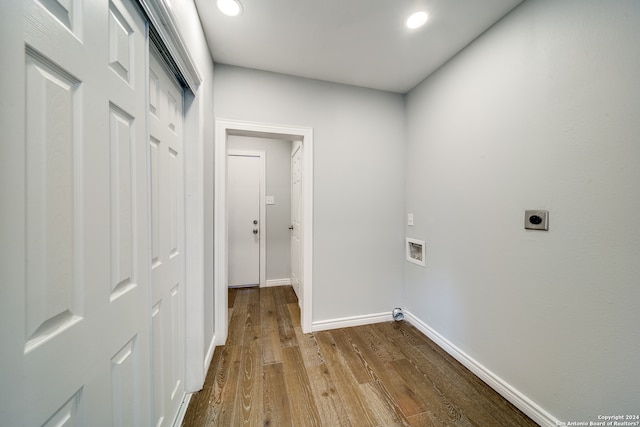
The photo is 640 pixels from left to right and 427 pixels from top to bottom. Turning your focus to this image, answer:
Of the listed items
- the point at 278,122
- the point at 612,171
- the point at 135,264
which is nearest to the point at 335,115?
the point at 278,122

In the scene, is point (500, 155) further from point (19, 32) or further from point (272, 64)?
point (19, 32)

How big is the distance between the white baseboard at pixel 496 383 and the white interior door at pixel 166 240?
1.98 m

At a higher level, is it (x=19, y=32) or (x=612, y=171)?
(x=19, y=32)

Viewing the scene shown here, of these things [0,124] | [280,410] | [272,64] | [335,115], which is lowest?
[280,410]

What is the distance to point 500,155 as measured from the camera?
59.2 inches

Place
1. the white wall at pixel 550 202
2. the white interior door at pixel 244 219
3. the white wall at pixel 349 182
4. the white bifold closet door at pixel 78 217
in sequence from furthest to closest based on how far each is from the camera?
the white interior door at pixel 244 219 → the white wall at pixel 349 182 → the white wall at pixel 550 202 → the white bifold closet door at pixel 78 217

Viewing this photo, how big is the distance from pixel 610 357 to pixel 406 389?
3.40ft

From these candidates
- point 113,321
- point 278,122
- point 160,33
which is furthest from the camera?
point 278,122

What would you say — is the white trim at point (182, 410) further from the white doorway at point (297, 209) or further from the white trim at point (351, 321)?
the white doorway at point (297, 209)

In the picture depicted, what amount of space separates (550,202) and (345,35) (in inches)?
66.5

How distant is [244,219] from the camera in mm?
3369

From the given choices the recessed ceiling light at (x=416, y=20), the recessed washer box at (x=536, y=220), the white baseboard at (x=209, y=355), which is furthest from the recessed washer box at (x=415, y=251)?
the white baseboard at (x=209, y=355)

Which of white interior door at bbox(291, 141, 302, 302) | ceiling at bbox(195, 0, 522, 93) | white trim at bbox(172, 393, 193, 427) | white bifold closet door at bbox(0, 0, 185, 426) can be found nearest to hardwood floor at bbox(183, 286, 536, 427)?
white trim at bbox(172, 393, 193, 427)

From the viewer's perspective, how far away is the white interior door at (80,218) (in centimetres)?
45
